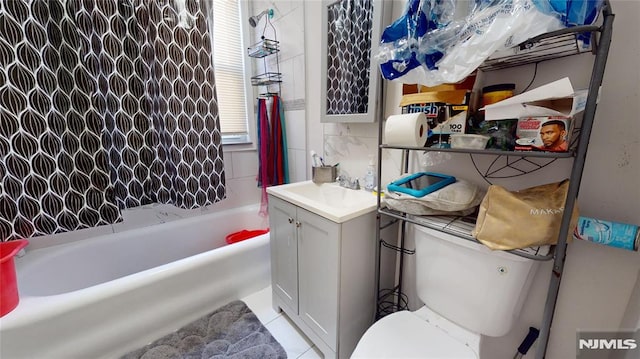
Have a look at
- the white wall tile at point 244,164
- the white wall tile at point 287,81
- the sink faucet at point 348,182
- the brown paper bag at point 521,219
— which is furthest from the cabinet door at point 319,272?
the white wall tile at point 244,164

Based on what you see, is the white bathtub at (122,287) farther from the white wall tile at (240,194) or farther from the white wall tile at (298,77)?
the white wall tile at (298,77)

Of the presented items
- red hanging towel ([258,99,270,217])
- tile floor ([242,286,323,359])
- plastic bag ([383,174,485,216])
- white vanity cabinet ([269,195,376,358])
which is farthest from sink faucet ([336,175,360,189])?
tile floor ([242,286,323,359])

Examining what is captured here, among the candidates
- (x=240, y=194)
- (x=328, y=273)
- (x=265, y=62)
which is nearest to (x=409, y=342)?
(x=328, y=273)

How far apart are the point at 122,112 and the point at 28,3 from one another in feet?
1.79

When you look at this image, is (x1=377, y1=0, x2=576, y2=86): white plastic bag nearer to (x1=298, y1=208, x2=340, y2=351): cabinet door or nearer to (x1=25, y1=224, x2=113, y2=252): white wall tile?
(x1=298, y1=208, x2=340, y2=351): cabinet door

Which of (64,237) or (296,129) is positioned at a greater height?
(296,129)

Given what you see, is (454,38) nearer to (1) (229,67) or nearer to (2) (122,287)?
(2) (122,287)

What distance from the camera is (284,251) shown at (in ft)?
4.61

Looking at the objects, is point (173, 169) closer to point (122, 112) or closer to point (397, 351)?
point (122, 112)

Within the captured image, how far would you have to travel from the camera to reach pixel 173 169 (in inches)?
64.5

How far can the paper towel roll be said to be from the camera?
0.88 metres

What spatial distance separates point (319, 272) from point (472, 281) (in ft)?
2.04

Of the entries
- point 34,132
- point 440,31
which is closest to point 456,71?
point 440,31

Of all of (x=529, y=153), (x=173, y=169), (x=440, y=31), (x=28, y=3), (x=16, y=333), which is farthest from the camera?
(x=173, y=169)
